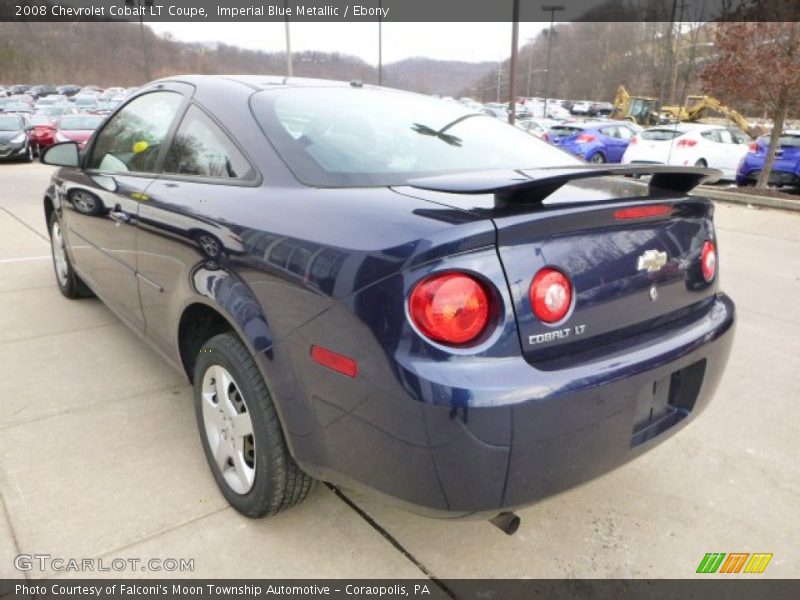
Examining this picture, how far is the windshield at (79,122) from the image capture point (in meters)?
16.8

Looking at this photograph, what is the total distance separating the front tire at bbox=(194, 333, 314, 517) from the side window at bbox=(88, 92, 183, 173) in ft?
3.58

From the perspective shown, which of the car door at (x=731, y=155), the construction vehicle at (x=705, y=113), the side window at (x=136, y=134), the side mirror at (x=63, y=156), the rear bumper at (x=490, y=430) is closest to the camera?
the rear bumper at (x=490, y=430)

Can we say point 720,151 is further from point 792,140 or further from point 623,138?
point 623,138

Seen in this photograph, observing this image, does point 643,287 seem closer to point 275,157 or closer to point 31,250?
point 275,157

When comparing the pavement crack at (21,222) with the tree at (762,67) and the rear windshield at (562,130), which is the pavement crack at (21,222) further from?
the rear windshield at (562,130)

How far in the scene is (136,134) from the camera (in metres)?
3.10

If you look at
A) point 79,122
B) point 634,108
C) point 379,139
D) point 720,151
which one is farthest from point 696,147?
point 634,108

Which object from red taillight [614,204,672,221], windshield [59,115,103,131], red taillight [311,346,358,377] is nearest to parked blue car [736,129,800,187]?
red taillight [614,204,672,221]

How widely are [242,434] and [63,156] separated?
247 centimetres

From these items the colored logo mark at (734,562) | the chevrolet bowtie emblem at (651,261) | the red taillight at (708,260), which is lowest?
the colored logo mark at (734,562)

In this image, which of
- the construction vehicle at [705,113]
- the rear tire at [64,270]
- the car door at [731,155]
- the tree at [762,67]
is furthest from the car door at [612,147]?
the rear tire at [64,270]

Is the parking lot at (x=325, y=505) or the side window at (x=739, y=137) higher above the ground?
the side window at (x=739, y=137)

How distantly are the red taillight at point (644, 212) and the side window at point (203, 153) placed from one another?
1.22m

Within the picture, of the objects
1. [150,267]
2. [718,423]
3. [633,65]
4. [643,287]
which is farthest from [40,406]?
[633,65]
